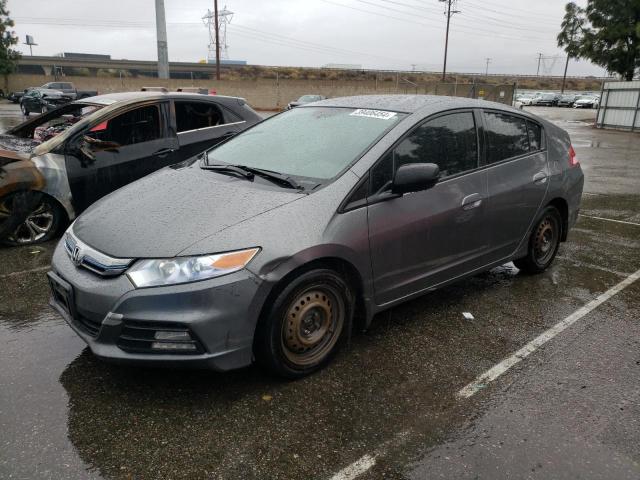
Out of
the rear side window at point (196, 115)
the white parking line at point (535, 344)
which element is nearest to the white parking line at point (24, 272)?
the rear side window at point (196, 115)

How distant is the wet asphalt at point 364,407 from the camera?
7.89 ft

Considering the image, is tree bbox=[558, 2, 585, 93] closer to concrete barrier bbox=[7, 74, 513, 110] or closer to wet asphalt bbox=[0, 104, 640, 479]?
concrete barrier bbox=[7, 74, 513, 110]

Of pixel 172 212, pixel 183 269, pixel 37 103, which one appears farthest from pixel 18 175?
pixel 37 103

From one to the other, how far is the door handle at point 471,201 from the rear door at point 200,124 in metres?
3.39

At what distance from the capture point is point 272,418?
2.73 meters

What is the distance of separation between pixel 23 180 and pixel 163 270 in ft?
11.3

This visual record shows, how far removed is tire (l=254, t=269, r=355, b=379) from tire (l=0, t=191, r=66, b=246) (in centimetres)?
366

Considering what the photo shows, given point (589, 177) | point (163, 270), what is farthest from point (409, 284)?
point (589, 177)

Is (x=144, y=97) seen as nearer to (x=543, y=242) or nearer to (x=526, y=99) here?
(x=543, y=242)

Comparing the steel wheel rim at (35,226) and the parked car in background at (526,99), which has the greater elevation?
the parked car in background at (526,99)

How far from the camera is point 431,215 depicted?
11.6ft

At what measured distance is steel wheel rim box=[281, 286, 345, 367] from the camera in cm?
294

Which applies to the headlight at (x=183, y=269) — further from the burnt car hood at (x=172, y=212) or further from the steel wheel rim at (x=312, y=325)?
the steel wheel rim at (x=312, y=325)

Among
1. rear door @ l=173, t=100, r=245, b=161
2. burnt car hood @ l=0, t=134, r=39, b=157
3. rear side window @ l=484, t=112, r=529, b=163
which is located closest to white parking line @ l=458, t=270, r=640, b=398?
rear side window @ l=484, t=112, r=529, b=163
